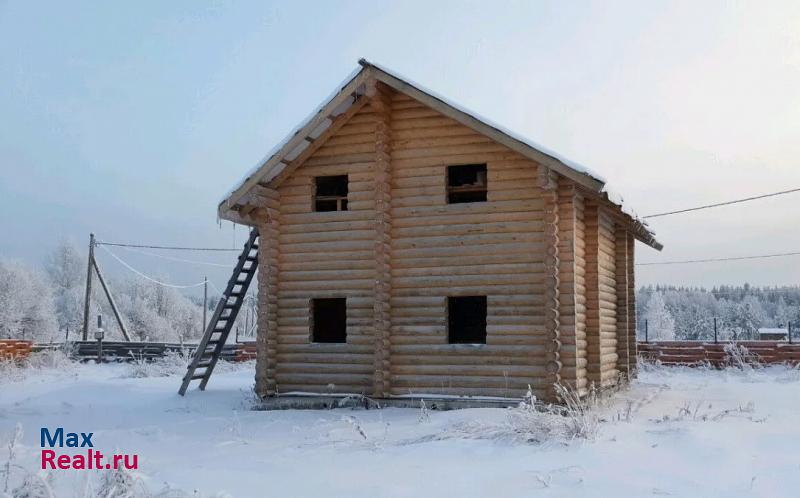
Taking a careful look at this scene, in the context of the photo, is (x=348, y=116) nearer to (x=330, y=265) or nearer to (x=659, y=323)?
(x=330, y=265)

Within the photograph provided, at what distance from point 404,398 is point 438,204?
400cm

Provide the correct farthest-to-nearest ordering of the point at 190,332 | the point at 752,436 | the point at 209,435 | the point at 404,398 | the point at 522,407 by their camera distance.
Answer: the point at 190,332, the point at 404,398, the point at 209,435, the point at 522,407, the point at 752,436

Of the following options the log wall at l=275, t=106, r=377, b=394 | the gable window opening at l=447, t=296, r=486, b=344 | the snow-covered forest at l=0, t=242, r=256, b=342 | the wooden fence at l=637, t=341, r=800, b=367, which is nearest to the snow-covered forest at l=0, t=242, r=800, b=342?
the snow-covered forest at l=0, t=242, r=256, b=342

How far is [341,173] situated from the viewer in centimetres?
1579

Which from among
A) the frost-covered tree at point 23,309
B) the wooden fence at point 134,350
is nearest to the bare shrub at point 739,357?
the wooden fence at point 134,350

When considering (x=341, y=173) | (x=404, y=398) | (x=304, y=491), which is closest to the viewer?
(x=304, y=491)

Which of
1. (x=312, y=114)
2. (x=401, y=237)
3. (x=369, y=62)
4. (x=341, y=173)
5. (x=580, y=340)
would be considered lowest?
(x=580, y=340)

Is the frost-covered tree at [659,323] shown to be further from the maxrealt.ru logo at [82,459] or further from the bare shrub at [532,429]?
the maxrealt.ru logo at [82,459]

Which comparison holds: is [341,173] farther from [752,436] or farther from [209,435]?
[752,436]

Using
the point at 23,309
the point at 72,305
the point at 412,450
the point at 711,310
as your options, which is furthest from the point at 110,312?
the point at 711,310

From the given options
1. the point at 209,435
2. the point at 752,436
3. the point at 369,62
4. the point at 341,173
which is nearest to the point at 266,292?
the point at 341,173

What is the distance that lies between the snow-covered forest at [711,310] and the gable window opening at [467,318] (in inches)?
2679

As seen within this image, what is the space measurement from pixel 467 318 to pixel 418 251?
5623mm

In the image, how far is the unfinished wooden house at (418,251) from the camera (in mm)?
14117
